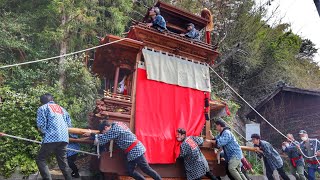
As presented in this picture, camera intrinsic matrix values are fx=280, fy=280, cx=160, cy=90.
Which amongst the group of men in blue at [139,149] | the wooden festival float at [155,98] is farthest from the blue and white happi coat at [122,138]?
the wooden festival float at [155,98]

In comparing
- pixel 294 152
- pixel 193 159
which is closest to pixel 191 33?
pixel 193 159

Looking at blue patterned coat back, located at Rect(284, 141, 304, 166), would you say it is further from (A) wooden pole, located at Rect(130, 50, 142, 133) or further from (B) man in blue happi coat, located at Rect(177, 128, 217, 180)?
(A) wooden pole, located at Rect(130, 50, 142, 133)

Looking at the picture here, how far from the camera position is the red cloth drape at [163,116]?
8.04 metres

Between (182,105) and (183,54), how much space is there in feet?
5.85

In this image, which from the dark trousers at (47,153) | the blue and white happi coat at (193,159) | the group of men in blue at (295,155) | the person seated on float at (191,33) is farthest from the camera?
the person seated on float at (191,33)

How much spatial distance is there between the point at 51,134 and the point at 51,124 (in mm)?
225

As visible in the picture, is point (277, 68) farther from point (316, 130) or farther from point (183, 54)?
point (183, 54)

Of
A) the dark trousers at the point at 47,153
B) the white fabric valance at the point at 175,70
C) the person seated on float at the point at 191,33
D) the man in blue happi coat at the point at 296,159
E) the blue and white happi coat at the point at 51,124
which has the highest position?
the person seated on float at the point at 191,33

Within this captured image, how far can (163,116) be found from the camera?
850 centimetres

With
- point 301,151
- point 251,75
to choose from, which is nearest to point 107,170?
point 301,151

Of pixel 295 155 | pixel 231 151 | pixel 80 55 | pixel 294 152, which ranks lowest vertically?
pixel 295 155

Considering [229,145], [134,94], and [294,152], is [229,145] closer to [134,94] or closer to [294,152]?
[134,94]

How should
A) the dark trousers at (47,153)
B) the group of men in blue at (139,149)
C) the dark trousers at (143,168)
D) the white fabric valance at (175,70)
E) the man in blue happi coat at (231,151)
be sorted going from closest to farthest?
1. the dark trousers at (47,153)
2. the group of men in blue at (139,149)
3. the dark trousers at (143,168)
4. the man in blue happi coat at (231,151)
5. the white fabric valance at (175,70)

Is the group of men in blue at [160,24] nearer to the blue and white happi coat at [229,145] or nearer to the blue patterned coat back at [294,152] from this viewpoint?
the blue and white happi coat at [229,145]
